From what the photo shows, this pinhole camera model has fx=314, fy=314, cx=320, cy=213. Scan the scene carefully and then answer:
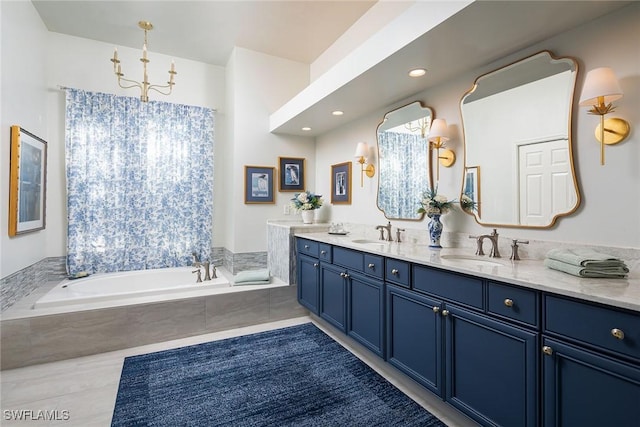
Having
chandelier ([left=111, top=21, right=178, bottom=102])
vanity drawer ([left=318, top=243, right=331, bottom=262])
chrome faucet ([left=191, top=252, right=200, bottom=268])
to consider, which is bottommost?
chrome faucet ([left=191, top=252, right=200, bottom=268])

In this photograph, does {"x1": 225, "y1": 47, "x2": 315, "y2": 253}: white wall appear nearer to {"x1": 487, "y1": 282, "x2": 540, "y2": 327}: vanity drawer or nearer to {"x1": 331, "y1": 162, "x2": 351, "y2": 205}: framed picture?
{"x1": 331, "y1": 162, "x2": 351, "y2": 205}: framed picture

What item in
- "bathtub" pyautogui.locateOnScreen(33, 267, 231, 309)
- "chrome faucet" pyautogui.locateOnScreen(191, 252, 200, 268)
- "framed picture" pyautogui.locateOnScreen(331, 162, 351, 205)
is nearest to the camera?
"bathtub" pyautogui.locateOnScreen(33, 267, 231, 309)

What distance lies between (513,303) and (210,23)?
11.8ft

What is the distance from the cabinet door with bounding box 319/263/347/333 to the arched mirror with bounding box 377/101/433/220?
0.76 meters

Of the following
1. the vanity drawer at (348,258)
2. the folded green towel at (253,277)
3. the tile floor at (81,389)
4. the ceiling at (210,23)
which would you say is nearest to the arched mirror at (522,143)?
the vanity drawer at (348,258)

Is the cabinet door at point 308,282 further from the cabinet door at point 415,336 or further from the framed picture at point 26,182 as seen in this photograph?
the framed picture at point 26,182

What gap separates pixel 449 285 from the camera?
65.8 inches

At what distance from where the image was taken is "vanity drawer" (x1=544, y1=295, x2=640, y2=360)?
3.39 feet

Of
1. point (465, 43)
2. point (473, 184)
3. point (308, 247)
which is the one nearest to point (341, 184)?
point (308, 247)

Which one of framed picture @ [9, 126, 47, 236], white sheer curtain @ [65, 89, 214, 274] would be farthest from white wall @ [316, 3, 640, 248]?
framed picture @ [9, 126, 47, 236]

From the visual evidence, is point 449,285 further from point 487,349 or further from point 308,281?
point 308,281

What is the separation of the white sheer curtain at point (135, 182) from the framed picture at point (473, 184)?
10.1 ft

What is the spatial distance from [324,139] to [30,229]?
320 centimetres

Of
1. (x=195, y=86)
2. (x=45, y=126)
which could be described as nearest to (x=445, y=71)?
(x=195, y=86)
